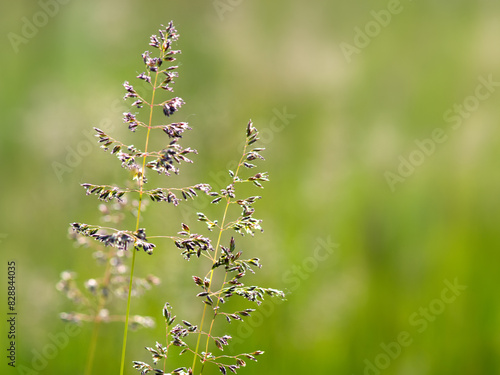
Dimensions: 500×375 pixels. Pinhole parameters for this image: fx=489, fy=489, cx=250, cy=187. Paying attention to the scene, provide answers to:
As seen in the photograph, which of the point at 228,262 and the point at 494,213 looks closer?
the point at 228,262

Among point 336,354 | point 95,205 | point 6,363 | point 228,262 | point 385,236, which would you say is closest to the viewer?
point 228,262

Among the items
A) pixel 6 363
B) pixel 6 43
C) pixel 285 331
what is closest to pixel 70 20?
pixel 6 43

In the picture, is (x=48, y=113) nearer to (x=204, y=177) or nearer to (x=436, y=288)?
(x=204, y=177)

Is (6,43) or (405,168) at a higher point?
(6,43)

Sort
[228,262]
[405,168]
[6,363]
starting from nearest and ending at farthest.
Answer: [228,262], [6,363], [405,168]

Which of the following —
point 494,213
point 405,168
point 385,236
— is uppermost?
point 405,168

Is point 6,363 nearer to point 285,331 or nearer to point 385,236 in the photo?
point 285,331

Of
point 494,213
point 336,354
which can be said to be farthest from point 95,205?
point 494,213
